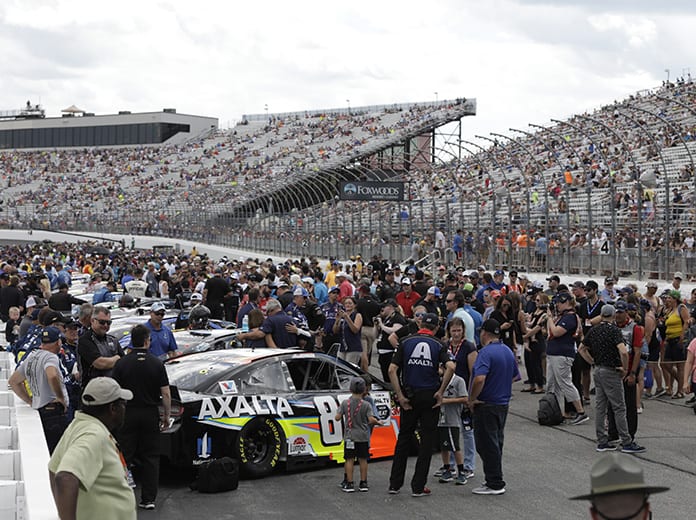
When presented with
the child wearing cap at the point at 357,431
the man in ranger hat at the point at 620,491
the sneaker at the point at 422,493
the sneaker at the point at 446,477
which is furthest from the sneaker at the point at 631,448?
the man in ranger hat at the point at 620,491

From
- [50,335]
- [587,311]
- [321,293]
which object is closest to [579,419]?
[587,311]

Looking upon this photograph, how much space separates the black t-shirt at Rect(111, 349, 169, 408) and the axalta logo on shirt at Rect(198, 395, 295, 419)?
873 mm

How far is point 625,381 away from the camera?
37.7 ft

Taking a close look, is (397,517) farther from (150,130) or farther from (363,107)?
(150,130)

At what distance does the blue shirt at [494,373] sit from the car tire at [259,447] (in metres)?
2.01

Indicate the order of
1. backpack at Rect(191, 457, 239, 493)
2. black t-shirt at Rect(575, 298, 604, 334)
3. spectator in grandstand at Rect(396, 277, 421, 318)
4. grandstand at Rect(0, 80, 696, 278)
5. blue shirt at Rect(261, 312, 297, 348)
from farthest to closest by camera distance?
grandstand at Rect(0, 80, 696, 278) < spectator in grandstand at Rect(396, 277, 421, 318) < black t-shirt at Rect(575, 298, 604, 334) < blue shirt at Rect(261, 312, 297, 348) < backpack at Rect(191, 457, 239, 493)

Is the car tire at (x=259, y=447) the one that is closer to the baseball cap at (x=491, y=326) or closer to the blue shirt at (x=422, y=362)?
the blue shirt at (x=422, y=362)

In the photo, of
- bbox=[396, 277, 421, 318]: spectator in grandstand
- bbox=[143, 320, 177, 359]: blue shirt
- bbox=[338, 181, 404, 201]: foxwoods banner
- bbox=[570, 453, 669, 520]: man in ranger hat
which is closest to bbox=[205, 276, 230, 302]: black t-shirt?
bbox=[396, 277, 421, 318]: spectator in grandstand


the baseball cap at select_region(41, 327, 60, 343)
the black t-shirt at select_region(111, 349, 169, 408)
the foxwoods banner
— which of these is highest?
the foxwoods banner

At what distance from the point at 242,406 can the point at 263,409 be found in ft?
0.76

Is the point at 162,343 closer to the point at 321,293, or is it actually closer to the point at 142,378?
the point at 142,378

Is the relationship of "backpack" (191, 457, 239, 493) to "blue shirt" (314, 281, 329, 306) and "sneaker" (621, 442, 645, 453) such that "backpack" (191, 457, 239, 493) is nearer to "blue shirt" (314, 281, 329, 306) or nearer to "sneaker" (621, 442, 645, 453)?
"sneaker" (621, 442, 645, 453)

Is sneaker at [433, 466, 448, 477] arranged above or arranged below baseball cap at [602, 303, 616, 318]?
below

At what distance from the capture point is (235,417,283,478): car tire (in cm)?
1005
